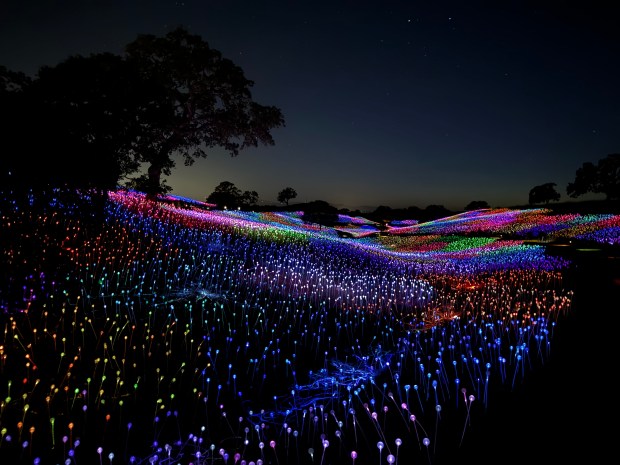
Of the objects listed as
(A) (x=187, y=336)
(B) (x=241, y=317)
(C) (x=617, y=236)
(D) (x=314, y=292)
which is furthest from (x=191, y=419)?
(C) (x=617, y=236)

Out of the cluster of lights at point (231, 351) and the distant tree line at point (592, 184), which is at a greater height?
the distant tree line at point (592, 184)

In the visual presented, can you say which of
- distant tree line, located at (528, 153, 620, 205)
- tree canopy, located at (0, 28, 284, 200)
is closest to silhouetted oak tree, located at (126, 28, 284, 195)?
tree canopy, located at (0, 28, 284, 200)

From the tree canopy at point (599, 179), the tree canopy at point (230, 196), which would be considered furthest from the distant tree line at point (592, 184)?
the tree canopy at point (230, 196)

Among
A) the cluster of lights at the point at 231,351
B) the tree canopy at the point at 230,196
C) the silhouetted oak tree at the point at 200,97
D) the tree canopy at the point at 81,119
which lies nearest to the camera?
the cluster of lights at the point at 231,351

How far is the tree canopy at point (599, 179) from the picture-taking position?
51469 millimetres

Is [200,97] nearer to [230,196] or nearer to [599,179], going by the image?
[230,196]

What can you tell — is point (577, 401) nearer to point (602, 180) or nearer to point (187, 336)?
point (187, 336)

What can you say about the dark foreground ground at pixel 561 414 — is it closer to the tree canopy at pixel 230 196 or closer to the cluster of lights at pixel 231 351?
the cluster of lights at pixel 231 351

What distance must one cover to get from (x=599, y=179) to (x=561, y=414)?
65.0 metres

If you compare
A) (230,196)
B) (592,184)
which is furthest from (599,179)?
(230,196)

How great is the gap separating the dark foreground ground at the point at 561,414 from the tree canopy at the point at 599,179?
188ft

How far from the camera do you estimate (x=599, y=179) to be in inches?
2133

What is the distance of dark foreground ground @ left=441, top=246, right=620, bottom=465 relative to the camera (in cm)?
328

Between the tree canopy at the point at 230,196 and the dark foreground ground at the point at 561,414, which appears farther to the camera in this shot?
the tree canopy at the point at 230,196
